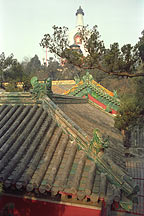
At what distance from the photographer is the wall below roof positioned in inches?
131

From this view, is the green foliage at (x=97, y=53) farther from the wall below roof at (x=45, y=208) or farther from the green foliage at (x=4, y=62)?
the green foliage at (x=4, y=62)

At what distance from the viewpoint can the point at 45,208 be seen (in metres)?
3.52

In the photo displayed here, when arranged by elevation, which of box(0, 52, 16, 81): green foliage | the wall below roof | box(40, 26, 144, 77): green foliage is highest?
box(0, 52, 16, 81): green foliage

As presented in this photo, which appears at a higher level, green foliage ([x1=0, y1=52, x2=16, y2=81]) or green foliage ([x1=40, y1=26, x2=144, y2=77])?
green foliage ([x1=0, y1=52, x2=16, y2=81])

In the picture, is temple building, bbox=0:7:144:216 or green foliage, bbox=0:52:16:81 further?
green foliage, bbox=0:52:16:81

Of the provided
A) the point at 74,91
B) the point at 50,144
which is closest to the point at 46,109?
the point at 50,144

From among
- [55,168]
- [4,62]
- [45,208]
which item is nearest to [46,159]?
[55,168]

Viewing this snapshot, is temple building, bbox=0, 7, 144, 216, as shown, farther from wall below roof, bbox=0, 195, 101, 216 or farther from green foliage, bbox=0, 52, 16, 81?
green foliage, bbox=0, 52, 16, 81

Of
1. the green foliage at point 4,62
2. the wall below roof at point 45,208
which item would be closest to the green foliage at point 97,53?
the wall below roof at point 45,208

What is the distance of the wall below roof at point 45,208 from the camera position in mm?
3336

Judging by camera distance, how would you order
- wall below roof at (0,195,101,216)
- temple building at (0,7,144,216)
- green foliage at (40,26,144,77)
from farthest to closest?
green foliage at (40,26,144,77)
wall below roof at (0,195,101,216)
temple building at (0,7,144,216)

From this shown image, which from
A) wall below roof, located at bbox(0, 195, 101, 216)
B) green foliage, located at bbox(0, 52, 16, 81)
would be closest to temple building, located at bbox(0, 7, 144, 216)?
wall below roof, located at bbox(0, 195, 101, 216)

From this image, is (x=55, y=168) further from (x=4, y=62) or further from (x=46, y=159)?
(x=4, y=62)

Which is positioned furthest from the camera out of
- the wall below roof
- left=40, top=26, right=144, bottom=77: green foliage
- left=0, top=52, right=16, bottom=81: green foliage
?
left=0, top=52, right=16, bottom=81: green foliage
